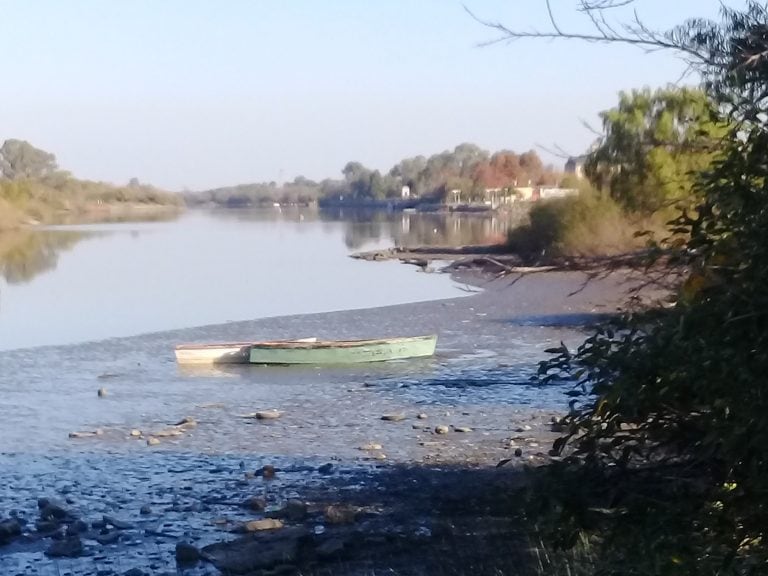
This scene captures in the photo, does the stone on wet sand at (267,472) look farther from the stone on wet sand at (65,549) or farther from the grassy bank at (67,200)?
the grassy bank at (67,200)

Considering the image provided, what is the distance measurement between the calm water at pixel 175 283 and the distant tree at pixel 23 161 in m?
89.3

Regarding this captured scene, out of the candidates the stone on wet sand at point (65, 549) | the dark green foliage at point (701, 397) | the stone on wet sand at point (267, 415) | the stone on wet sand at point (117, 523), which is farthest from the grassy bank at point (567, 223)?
the dark green foliage at point (701, 397)

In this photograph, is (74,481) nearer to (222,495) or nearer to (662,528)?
(222,495)

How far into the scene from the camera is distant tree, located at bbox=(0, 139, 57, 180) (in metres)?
170

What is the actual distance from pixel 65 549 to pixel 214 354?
43.8ft

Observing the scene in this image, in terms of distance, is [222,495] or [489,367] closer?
[222,495]

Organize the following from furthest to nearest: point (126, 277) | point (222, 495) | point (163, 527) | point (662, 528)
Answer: point (126, 277) < point (222, 495) < point (163, 527) < point (662, 528)

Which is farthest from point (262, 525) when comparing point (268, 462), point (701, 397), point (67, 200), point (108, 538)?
point (67, 200)

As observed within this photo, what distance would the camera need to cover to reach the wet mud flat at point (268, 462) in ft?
37.2

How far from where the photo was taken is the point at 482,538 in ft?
36.8

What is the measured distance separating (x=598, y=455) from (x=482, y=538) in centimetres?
664

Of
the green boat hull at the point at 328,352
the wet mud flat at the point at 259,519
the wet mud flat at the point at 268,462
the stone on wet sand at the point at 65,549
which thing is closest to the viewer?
the wet mud flat at the point at 259,519

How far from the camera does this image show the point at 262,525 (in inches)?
480

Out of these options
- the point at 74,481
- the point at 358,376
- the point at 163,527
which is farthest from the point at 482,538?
the point at 358,376
